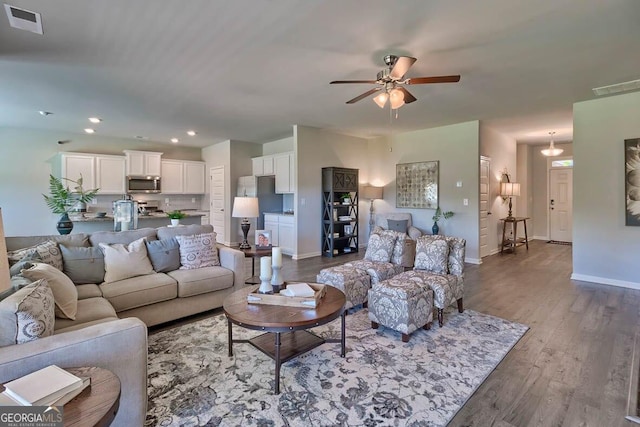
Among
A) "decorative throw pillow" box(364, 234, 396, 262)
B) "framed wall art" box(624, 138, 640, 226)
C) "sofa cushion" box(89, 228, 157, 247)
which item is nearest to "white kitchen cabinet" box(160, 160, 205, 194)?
"sofa cushion" box(89, 228, 157, 247)

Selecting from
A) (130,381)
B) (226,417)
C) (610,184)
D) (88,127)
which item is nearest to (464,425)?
(226,417)

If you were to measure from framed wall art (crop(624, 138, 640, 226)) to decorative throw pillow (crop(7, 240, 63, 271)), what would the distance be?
6.82 meters

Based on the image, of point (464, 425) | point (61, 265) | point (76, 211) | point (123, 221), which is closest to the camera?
point (464, 425)

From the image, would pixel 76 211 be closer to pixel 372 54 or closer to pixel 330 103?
pixel 330 103

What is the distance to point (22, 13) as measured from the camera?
95.1 inches

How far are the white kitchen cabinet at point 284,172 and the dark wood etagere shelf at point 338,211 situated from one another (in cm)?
71

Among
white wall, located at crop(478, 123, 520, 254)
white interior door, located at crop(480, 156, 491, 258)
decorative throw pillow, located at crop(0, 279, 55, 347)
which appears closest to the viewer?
decorative throw pillow, located at crop(0, 279, 55, 347)

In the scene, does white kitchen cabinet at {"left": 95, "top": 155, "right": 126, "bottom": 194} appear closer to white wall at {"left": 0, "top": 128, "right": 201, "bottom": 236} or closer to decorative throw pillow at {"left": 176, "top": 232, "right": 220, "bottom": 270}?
white wall at {"left": 0, "top": 128, "right": 201, "bottom": 236}

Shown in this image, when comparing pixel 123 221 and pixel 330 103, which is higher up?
pixel 330 103

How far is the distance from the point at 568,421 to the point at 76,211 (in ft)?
28.9

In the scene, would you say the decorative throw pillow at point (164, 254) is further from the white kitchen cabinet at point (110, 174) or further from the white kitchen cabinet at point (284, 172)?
the white kitchen cabinet at point (110, 174)

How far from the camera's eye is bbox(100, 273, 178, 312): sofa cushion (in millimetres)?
2775

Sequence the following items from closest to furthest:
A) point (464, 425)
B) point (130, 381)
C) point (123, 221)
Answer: point (130, 381), point (464, 425), point (123, 221)

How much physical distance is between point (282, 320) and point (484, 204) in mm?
5532
